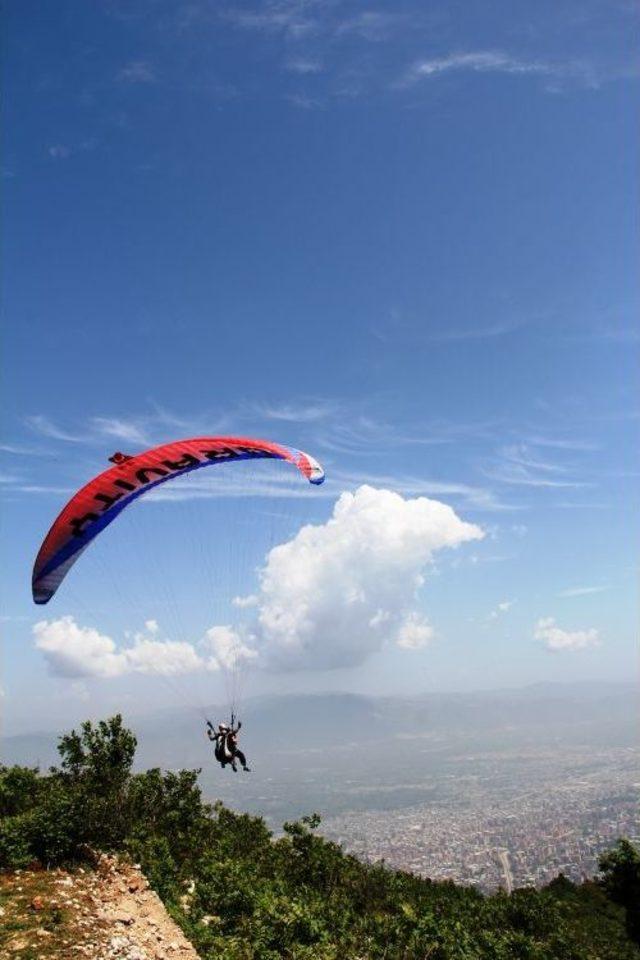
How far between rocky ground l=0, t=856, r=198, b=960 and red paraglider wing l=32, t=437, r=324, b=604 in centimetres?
797

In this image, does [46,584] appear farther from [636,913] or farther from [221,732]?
[636,913]

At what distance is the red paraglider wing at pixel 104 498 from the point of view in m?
17.2

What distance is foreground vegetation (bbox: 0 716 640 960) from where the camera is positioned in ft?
53.3

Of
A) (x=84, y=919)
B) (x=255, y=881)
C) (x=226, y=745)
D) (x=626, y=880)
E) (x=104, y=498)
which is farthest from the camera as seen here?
(x=626, y=880)

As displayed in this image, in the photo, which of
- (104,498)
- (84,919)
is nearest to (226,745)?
(84,919)

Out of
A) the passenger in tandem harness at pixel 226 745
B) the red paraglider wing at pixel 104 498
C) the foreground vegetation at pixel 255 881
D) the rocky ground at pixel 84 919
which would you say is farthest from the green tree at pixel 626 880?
the red paraglider wing at pixel 104 498

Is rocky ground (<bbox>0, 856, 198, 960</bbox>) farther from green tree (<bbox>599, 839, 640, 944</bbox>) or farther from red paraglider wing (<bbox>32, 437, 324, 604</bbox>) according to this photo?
green tree (<bbox>599, 839, 640, 944</bbox>)

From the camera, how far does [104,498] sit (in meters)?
17.5

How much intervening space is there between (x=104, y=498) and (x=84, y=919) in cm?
1125

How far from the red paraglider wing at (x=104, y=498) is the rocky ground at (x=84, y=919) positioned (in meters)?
7.97

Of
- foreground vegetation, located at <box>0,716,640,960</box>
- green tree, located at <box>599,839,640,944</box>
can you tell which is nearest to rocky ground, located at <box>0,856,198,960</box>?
foreground vegetation, located at <box>0,716,640,960</box>

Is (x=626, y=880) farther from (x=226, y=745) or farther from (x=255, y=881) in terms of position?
(x=226, y=745)

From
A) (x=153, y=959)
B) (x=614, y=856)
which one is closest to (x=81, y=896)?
(x=153, y=959)

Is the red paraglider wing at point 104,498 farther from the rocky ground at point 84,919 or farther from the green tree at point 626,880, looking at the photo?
the green tree at point 626,880
